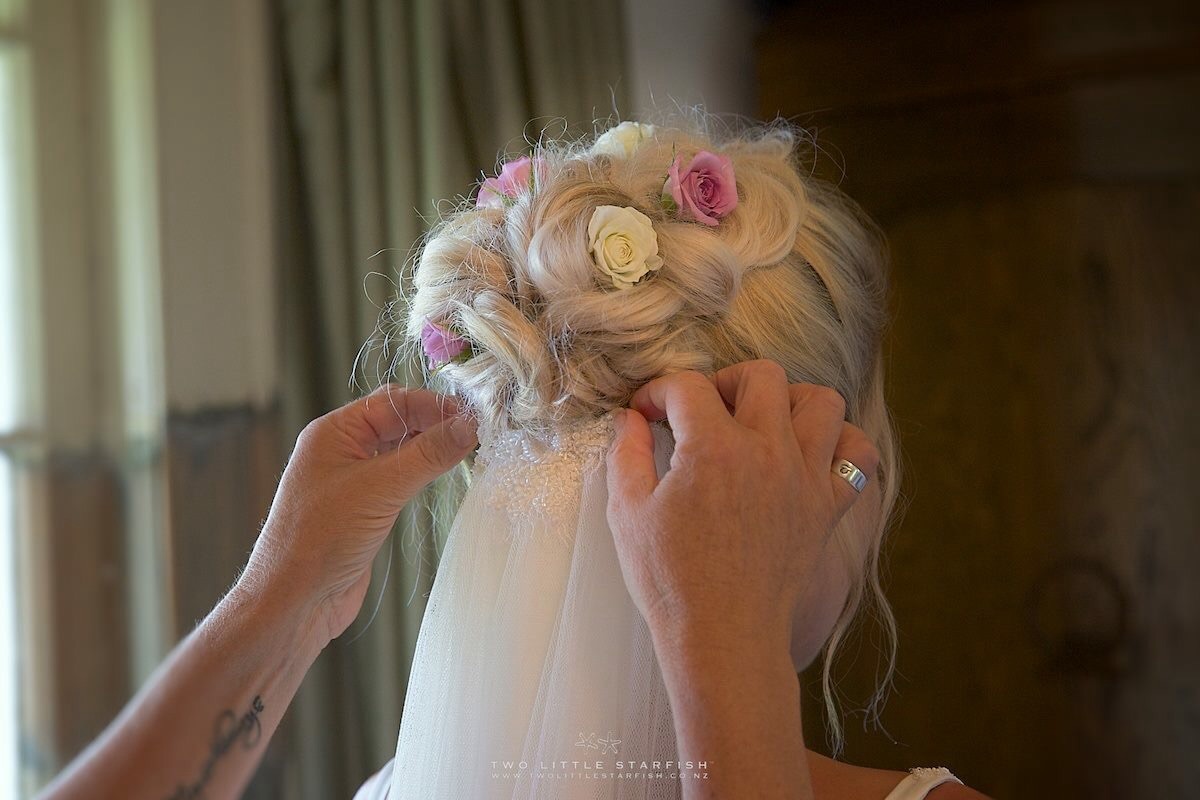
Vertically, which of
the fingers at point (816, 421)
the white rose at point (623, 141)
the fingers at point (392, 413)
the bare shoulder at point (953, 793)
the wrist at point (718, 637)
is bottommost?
the bare shoulder at point (953, 793)

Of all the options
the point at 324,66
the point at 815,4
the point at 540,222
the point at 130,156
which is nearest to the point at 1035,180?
the point at 815,4

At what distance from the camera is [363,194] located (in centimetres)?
164

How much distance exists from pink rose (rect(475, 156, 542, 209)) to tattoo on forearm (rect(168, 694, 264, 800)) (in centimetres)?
50

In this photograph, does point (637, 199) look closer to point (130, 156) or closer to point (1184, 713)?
point (130, 156)

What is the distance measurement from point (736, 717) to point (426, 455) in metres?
0.38

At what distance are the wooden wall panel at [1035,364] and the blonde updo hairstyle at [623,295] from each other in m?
0.65

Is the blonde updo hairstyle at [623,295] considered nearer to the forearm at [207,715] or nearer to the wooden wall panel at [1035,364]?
the forearm at [207,715]

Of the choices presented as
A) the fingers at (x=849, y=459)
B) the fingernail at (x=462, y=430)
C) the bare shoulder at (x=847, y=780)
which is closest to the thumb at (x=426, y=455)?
the fingernail at (x=462, y=430)

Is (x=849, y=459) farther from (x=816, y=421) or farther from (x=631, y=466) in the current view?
(x=631, y=466)

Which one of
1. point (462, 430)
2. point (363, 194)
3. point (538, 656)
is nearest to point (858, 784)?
point (538, 656)

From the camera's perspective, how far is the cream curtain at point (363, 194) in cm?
162

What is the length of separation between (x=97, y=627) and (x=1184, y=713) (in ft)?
5.49

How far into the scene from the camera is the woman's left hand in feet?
2.71

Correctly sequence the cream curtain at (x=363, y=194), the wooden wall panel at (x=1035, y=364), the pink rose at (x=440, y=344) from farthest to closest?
1. the cream curtain at (x=363, y=194)
2. the wooden wall panel at (x=1035, y=364)
3. the pink rose at (x=440, y=344)
